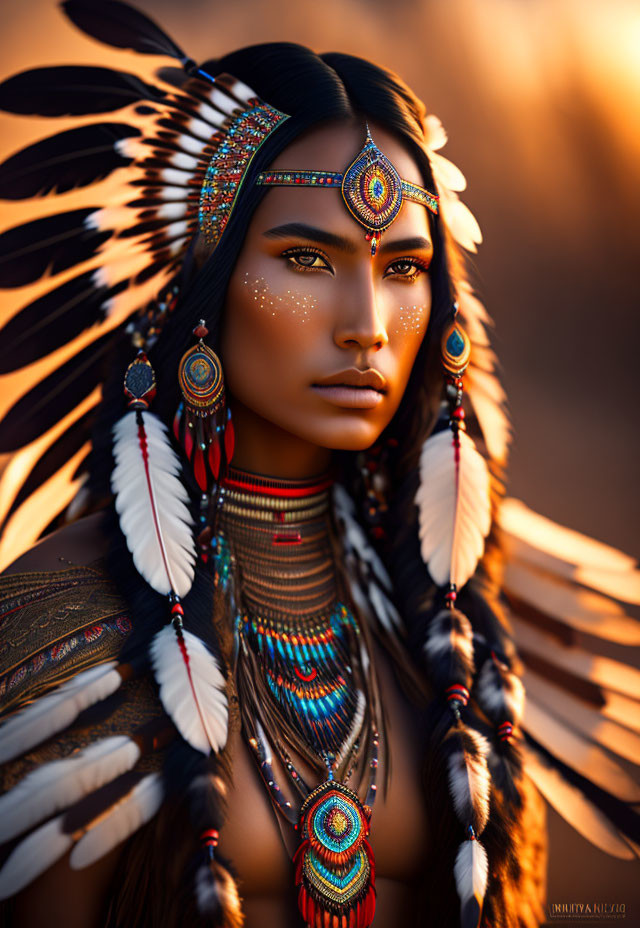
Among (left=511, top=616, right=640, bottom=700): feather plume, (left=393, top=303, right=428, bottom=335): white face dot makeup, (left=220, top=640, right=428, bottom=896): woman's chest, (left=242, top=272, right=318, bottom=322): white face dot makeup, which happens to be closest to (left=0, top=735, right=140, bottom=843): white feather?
(left=220, top=640, right=428, bottom=896): woman's chest

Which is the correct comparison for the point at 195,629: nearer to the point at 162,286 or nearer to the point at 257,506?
the point at 257,506

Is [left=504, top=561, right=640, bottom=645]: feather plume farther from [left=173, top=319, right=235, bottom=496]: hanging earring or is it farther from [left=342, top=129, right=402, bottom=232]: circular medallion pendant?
[left=342, top=129, right=402, bottom=232]: circular medallion pendant

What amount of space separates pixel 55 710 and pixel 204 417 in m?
0.55

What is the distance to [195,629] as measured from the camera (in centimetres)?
145

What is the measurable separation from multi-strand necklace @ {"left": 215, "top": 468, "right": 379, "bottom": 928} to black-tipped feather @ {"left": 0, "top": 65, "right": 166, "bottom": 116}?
0.74 meters

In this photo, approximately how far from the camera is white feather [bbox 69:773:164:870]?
47.4 inches

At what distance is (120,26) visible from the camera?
169 centimetres

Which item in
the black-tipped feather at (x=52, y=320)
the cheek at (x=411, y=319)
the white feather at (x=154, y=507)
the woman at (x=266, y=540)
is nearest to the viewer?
the woman at (x=266, y=540)

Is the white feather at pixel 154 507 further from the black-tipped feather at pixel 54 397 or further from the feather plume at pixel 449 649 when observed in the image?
the feather plume at pixel 449 649

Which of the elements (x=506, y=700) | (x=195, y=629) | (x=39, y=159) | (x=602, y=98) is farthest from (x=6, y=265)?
(x=602, y=98)

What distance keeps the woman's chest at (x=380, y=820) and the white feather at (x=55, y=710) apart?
9.6 inches

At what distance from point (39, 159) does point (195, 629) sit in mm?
922

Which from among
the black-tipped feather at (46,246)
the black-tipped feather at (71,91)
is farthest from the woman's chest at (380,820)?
the black-tipped feather at (71,91)

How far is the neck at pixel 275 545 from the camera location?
64.6 inches
